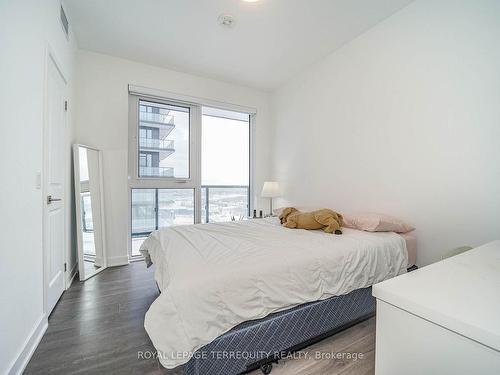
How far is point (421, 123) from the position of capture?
2.18 meters

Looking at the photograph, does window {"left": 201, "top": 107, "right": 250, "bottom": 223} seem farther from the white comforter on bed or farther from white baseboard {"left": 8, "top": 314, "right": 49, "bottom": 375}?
white baseboard {"left": 8, "top": 314, "right": 49, "bottom": 375}

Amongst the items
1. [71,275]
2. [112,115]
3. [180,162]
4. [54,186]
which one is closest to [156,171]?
[180,162]

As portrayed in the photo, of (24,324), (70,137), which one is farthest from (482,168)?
(70,137)

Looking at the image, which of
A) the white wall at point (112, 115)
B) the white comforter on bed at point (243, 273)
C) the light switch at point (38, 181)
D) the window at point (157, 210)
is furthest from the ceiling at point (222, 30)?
the white comforter on bed at point (243, 273)

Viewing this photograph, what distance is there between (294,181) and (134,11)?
291 cm

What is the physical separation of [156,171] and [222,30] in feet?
6.99

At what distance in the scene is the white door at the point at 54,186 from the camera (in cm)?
184

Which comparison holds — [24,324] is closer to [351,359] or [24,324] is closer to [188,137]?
[351,359]

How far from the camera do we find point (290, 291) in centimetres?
138

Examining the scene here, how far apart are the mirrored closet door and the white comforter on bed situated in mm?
1201

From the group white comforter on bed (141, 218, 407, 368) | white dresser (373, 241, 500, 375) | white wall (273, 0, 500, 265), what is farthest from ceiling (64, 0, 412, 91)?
white dresser (373, 241, 500, 375)

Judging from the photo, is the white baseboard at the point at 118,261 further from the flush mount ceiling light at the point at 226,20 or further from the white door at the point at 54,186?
the flush mount ceiling light at the point at 226,20

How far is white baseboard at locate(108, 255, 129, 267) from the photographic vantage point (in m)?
3.13

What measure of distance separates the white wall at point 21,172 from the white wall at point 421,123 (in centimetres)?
299
